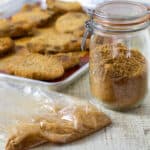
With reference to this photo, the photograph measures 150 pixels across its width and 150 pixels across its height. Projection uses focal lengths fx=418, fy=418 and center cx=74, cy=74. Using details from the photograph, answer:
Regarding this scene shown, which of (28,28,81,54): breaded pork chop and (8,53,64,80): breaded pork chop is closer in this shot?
(8,53,64,80): breaded pork chop

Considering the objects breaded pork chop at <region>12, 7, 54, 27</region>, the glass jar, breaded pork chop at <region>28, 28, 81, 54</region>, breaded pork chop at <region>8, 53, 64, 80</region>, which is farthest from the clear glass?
breaded pork chop at <region>12, 7, 54, 27</region>

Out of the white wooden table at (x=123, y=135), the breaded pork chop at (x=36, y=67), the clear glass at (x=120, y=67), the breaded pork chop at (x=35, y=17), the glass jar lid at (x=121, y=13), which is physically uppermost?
the glass jar lid at (x=121, y=13)

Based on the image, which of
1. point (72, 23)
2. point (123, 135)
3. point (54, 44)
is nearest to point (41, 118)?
point (123, 135)

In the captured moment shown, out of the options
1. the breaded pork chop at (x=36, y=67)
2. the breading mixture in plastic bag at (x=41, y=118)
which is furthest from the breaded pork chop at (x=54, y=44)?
the breading mixture in plastic bag at (x=41, y=118)

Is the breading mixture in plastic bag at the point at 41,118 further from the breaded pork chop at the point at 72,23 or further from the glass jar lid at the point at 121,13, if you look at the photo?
the breaded pork chop at the point at 72,23

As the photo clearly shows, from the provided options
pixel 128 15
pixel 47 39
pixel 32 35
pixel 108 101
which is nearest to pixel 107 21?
pixel 128 15

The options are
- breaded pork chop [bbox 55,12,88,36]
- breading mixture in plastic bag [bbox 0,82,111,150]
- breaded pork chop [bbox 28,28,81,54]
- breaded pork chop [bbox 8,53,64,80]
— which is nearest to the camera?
breading mixture in plastic bag [bbox 0,82,111,150]

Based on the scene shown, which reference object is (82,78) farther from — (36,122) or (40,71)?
(36,122)

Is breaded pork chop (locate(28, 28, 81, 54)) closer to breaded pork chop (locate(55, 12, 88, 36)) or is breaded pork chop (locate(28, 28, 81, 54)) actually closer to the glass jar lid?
breaded pork chop (locate(55, 12, 88, 36))
